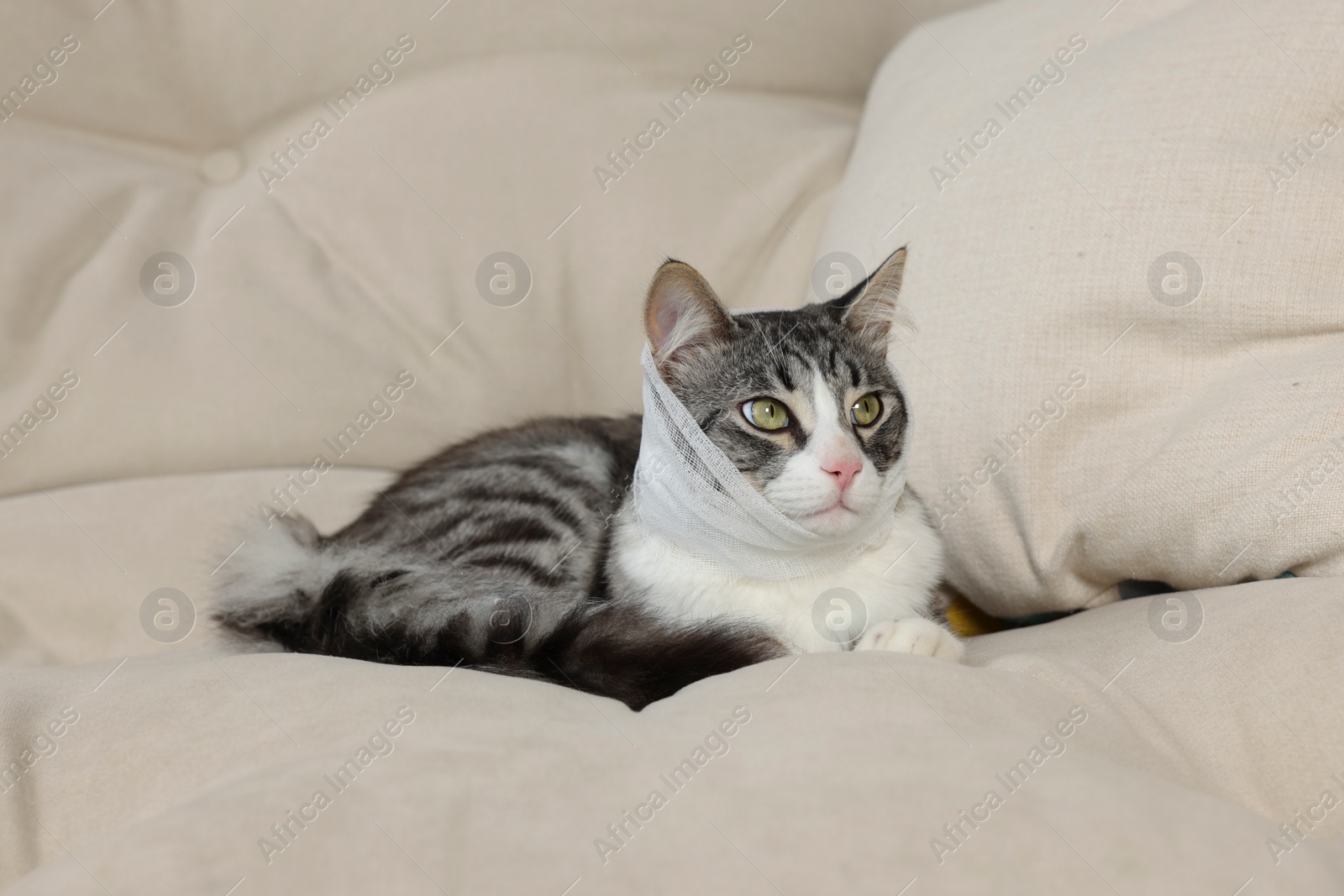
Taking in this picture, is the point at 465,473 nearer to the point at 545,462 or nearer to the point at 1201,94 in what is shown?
the point at 545,462

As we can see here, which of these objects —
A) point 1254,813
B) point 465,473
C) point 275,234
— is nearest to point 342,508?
point 465,473

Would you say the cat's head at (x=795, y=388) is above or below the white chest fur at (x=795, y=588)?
above

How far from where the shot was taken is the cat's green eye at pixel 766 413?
1189 mm

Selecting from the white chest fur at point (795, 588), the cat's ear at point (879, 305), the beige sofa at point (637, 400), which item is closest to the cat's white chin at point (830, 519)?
the white chest fur at point (795, 588)

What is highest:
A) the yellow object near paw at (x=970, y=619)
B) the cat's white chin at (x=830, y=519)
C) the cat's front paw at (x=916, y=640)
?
the cat's white chin at (x=830, y=519)

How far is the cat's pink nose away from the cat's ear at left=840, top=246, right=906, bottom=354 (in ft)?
0.94

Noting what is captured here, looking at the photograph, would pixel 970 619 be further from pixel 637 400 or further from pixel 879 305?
pixel 637 400

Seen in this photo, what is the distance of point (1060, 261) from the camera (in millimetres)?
1286

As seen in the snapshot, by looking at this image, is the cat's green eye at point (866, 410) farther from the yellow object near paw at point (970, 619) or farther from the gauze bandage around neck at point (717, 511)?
the yellow object near paw at point (970, 619)

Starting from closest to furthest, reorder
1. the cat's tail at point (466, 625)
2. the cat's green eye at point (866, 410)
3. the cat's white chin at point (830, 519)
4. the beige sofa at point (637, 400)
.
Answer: the beige sofa at point (637, 400)
the cat's tail at point (466, 625)
the cat's white chin at point (830, 519)
the cat's green eye at point (866, 410)

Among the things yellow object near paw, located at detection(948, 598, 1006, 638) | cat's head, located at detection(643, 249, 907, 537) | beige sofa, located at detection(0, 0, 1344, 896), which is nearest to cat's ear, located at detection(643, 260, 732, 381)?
cat's head, located at detection(643, 249, 907, 537)

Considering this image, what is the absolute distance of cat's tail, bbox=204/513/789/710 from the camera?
1.01 m

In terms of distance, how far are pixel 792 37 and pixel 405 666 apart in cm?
151

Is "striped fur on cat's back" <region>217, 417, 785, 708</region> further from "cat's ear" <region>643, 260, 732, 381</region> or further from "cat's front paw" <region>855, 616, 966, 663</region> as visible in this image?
"cat's ear" <region>643, 260, 732, 381</region>
